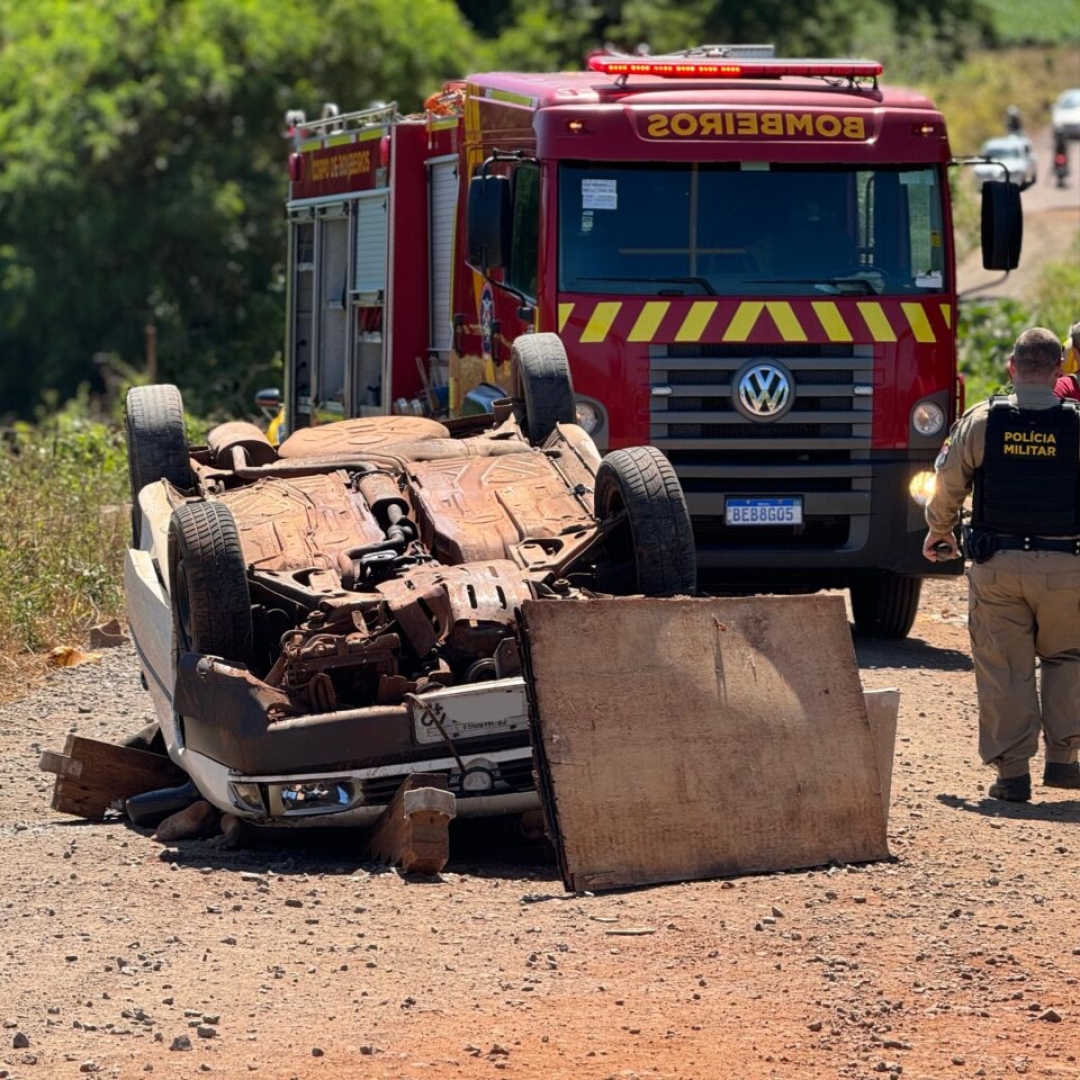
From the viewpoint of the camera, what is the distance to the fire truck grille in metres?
10.8

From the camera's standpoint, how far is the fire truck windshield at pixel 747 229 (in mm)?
10664

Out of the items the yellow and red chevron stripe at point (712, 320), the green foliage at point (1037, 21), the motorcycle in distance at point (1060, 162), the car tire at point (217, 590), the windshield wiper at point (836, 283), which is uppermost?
the green foliage at point (1037, 21)

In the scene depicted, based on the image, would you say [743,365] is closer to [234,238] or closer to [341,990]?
[341,990]

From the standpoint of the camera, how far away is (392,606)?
6.82 meters

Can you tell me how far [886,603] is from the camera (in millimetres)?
11562

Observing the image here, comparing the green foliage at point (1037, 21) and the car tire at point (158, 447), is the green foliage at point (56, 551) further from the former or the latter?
the green foliage at point (1037, 21)

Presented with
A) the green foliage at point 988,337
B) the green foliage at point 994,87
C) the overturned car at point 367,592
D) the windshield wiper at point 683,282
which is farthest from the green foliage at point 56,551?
the green foliage at point 994,87

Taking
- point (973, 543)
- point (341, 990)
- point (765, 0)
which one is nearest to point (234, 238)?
point (765, 0)

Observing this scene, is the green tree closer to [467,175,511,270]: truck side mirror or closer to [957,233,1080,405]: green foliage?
[957,233,1080,405]: green foliage

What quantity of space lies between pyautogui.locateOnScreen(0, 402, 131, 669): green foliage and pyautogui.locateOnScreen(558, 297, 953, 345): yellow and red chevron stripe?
127 inches

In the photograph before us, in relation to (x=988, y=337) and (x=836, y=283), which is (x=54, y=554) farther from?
(x=988, y=337)

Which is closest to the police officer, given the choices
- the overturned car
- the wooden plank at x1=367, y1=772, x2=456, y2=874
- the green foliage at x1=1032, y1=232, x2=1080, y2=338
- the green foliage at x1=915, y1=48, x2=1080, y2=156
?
the overturned car

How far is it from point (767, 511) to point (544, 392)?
8.09 feet

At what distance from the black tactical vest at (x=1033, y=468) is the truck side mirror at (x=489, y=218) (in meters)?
3.77
